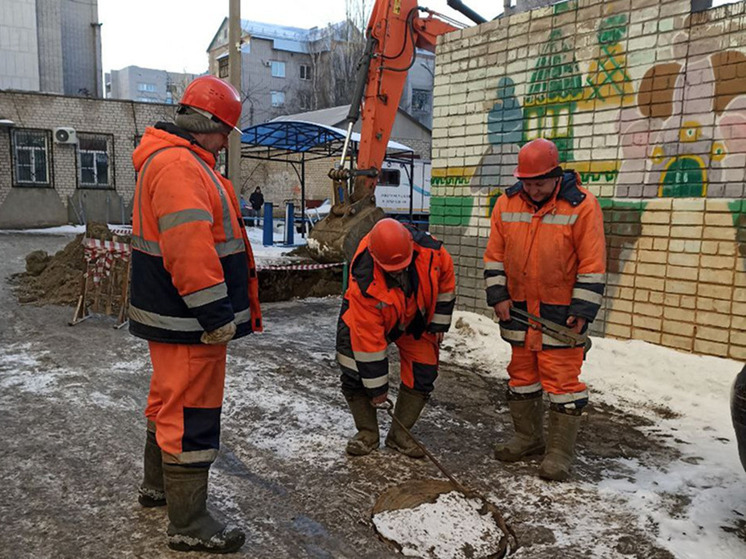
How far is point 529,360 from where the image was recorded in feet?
12.1

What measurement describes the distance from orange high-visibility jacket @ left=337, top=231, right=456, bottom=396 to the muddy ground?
2.06ft

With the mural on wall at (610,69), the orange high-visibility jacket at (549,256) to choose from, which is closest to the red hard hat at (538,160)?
the orange high-visibility jacket at (549,256)

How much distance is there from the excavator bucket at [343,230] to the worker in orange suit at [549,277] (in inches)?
158

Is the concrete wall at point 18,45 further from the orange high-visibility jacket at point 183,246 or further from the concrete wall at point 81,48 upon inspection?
the orange high-visibility jacket at point 183,246

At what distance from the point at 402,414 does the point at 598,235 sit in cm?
159

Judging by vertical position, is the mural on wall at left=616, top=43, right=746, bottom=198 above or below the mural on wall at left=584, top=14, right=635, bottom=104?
below

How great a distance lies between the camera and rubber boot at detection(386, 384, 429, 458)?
3.79 m

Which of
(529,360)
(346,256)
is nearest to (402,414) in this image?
(529,360)

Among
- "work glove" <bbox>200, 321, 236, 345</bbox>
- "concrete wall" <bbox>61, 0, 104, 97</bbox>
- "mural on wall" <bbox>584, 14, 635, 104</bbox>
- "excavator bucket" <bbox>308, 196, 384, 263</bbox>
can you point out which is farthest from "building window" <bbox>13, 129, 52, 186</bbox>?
"work glove" <bbox>200, 321, 236, 345</bbox>

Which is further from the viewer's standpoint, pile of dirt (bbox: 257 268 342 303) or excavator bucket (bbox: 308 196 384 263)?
pile of dirt (bbox: 257 268 342 303)

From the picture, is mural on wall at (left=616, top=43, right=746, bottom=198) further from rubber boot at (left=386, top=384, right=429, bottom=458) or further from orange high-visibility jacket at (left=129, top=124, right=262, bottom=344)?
orange high-visibility jacket at (left=129, top=124, right=262, bottom=344)

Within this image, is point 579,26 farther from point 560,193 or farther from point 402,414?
point 402,414

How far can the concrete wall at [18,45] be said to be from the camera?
23203 mm

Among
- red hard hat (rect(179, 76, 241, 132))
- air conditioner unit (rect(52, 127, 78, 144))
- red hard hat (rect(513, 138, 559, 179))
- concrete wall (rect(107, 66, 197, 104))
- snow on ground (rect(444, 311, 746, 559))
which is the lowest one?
snow on ground (rect(444, 311, 746, 559))
